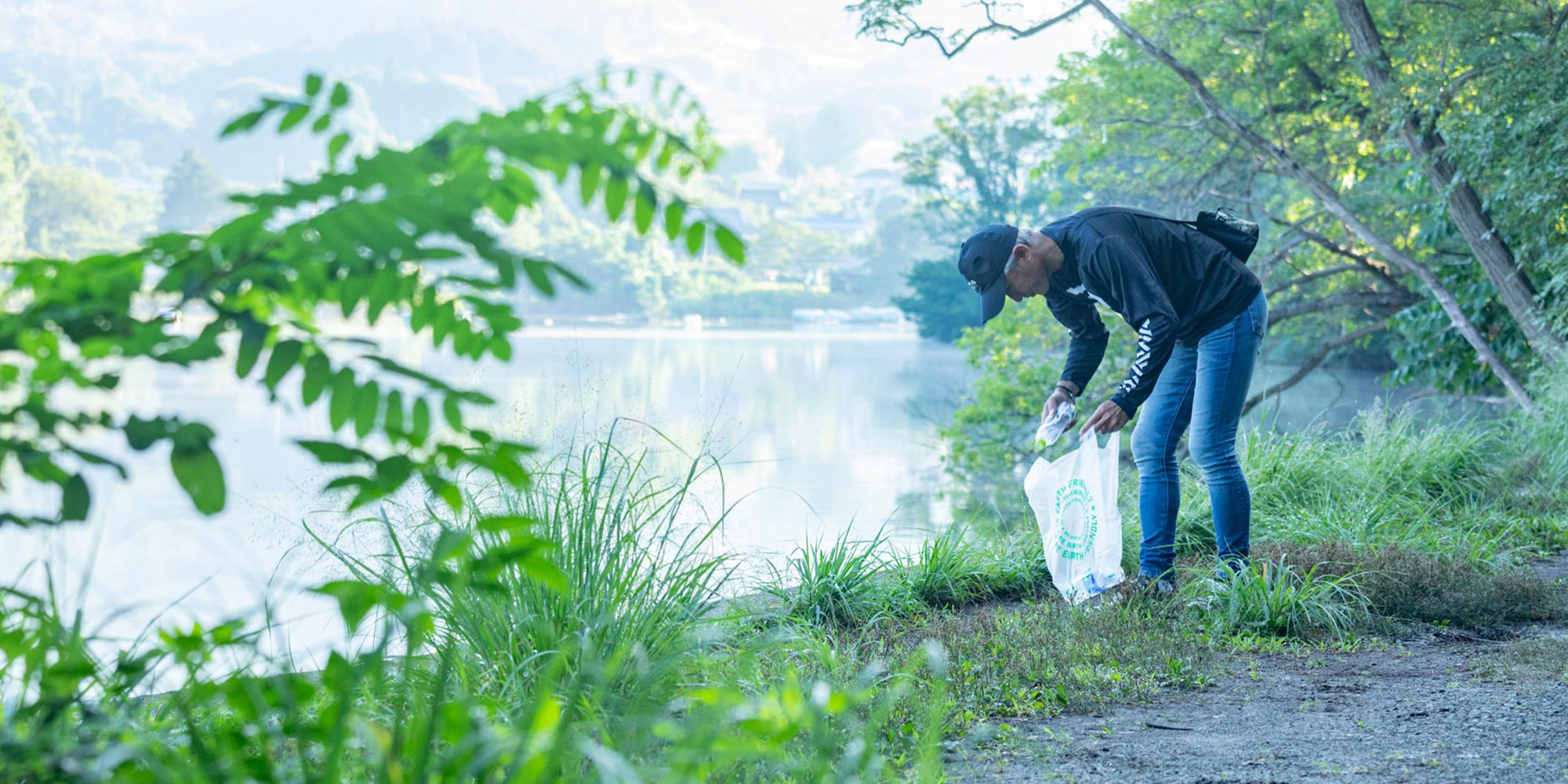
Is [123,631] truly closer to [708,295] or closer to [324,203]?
[324,203]

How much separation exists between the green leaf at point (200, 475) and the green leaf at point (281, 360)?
0.08 metres

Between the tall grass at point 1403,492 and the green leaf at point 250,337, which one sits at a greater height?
the green leaf at point 250,337

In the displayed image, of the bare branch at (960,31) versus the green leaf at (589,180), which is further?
the bare branch at (960,31)

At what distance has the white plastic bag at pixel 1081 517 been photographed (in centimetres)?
340

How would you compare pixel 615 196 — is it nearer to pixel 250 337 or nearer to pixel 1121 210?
pixel 250 337

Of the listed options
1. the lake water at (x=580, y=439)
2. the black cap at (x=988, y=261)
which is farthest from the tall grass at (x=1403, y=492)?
the black cap at (x=988, y=261)

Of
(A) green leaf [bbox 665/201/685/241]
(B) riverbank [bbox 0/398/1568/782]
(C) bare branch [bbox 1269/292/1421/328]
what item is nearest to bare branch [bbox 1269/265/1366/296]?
(C) bare branch [bbox 1269/292/1421/328]

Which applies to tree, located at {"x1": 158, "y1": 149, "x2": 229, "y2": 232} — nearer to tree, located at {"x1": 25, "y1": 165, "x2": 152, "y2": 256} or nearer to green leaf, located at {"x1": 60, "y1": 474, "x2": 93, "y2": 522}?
tree, located at {"x1": 25, "y1": 165, "x2": 152, "y2": 256}

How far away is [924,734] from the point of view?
6.93 feet

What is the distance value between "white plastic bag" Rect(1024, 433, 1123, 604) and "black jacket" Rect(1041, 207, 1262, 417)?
0.22 meters

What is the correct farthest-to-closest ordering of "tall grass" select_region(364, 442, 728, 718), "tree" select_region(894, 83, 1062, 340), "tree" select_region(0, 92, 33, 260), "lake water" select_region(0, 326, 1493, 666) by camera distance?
"tree" select_region(0, 92, 33, 260), "tree" select_region(894, 83, 1062, 340), "lake water" select_region(0, 326, 1493, 666), "tall grass" select_region(364, 442, 728, 718)

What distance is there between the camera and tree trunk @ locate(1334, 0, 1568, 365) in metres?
6.98

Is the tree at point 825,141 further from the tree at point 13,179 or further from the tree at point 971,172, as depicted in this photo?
the tree at point 13,179

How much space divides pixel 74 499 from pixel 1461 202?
7559 mm
